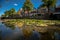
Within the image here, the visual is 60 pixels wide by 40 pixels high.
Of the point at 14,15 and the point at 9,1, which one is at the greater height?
the point at 9,1

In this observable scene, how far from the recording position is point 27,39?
6035 millimetres

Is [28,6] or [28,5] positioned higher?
[28,5]

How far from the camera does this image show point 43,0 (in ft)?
54.0

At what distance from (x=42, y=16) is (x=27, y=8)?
9.43 feet

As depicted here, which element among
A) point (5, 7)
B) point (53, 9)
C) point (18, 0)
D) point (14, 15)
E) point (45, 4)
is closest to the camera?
point (18, 0)

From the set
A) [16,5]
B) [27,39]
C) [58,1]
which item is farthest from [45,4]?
[27,39]

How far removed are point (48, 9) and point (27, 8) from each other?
3.05 metres

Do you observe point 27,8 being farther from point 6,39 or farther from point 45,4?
point 6,39

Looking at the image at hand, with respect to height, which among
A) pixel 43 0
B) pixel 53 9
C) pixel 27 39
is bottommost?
pixel 27 39

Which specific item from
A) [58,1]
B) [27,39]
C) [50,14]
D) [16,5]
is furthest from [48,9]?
[27,39]

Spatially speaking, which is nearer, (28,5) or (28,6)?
(28,5)

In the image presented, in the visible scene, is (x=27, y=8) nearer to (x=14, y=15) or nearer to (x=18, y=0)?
(x=14, y=15)

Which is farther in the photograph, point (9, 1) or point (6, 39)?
point (9, 1)

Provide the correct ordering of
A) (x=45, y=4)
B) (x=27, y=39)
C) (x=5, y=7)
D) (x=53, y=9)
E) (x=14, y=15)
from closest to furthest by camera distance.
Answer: (x=27, y=39)
(x=5, y=7)
(x=45, y=4)
(x=53, y=9)
(x=14, y=15)
